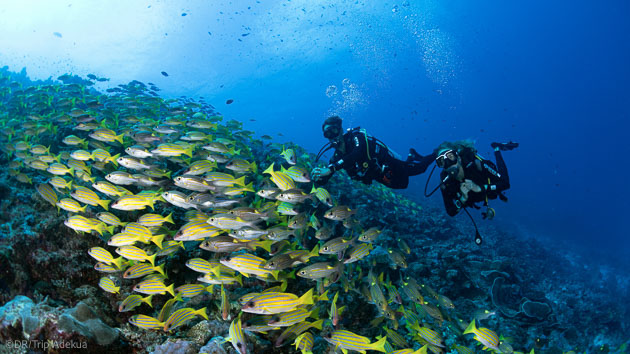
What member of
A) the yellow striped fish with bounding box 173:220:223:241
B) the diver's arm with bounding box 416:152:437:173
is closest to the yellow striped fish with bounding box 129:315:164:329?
the yellow striped fish with bounding box 173:220:223:241

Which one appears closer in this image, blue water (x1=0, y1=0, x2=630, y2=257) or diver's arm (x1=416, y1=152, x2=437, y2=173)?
diver's arm (x1=416, y1=152, x2=437, y2=173)

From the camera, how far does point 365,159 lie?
7.54 metres

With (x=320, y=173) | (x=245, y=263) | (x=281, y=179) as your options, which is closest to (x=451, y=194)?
(x=320, y=173)

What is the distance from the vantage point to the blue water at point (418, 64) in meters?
51.2

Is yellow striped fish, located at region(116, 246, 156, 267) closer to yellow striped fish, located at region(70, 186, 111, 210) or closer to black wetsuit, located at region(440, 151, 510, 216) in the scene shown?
yellow striped fish, located at region(70, 186, 111, 210)

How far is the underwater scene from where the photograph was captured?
3.48 meters

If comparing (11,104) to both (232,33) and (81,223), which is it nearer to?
(81,223)

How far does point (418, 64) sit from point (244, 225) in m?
96.8

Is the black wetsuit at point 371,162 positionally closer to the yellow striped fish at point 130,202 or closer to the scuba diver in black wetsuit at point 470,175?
the scuba diver in black wetsuit at point 470,175

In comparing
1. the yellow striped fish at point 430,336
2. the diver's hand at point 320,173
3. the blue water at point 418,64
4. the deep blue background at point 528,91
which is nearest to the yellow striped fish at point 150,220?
the diver's hand at point 320,173

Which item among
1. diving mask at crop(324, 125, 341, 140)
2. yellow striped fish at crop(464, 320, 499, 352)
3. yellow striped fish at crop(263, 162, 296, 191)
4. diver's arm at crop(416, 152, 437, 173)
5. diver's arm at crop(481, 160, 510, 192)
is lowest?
yellow striped fish at crop(464, 320, 499, 352)

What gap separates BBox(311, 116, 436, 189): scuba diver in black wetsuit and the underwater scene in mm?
60

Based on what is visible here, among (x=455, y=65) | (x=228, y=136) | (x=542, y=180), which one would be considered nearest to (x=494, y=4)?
(x=455, y=65)

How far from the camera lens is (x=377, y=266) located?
606 centimetres
